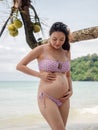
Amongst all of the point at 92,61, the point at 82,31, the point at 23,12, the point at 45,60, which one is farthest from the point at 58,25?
the point at 92,61

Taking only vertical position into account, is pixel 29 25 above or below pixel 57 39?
below

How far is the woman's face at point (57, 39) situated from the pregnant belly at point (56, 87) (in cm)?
19

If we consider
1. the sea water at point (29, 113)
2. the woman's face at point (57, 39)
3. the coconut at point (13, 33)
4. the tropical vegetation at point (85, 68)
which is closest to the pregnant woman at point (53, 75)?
the woman's face at point (57, 39)

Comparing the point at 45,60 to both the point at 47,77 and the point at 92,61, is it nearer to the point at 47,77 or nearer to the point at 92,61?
the point at 47,77

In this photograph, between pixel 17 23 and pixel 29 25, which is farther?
pixel 29 25

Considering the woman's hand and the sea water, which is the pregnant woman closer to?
the woman's hand

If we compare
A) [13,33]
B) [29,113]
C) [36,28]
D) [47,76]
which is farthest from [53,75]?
[29,113]

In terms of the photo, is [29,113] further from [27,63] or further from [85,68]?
[85,68]

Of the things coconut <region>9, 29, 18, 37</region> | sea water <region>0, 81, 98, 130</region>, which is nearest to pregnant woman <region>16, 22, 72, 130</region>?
coconut <region>9, 29, 18, 37</region>

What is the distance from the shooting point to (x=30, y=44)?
3.52m

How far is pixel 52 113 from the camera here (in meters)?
2.54

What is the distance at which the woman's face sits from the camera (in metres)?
2.63

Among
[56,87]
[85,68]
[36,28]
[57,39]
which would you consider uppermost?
[57,39]

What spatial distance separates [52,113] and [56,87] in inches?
6.6
